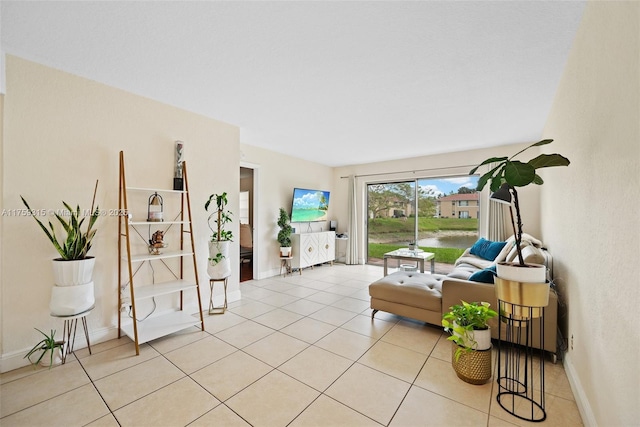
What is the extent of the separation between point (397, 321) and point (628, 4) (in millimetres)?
2810

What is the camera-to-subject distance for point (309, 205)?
5.71 metres

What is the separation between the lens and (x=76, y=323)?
2252mm

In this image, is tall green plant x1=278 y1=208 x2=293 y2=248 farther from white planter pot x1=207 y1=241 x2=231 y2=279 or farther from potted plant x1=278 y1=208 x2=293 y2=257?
white planter pot x1=207 y1=241 x2=231 y2=279

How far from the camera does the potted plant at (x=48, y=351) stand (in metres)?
2.03

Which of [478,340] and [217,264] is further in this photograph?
[217,264]

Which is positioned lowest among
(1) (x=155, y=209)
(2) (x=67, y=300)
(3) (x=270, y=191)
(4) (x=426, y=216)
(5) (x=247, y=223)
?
(2) (x=67, y=300)

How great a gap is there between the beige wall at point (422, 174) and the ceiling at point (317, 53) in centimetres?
156

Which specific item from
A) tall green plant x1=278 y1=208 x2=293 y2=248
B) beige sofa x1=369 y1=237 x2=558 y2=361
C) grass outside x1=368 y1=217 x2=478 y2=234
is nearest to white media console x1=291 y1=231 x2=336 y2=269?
tall green plant x1=278 y1=208 x2=293 y2=248

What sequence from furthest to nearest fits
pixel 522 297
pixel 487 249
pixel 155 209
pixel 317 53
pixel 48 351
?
1. pixel 487 249
2. pixel 155 209
3. pixel 48 351
4. pixel 317 53
5. pixel 522 297

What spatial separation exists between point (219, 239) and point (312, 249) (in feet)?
8.64

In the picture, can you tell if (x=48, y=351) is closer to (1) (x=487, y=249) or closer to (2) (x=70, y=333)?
(2) (x=70, y=333)

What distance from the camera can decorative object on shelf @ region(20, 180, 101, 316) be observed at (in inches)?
78.2

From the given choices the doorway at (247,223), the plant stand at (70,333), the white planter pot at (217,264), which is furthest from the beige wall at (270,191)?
the plant stand at (70,333)

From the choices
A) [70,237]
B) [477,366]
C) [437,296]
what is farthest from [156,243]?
[477,366]
